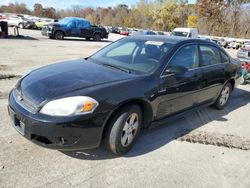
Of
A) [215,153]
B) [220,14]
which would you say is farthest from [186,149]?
[220,14]

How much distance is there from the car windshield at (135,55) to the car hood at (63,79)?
26 centimetres

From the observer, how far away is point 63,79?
3709 mm

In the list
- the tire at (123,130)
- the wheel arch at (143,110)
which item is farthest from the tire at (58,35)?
the tire at (123,130)

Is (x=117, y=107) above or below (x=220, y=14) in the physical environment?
below

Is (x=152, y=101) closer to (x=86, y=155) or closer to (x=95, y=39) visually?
(x=86, y=155)

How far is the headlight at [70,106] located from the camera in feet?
10.5

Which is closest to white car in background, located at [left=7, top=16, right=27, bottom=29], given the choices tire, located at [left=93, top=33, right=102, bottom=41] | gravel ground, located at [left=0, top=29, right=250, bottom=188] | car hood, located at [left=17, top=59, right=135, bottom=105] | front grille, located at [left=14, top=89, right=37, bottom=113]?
tire, located at [left=93, top=33, right=102, bottom=41]

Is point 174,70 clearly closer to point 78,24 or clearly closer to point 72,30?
point 72,30

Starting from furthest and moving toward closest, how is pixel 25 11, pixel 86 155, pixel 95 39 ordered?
pixel 25 11 < pixel 95 39 < pixel 86 155

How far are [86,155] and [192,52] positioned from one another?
8.37 feet

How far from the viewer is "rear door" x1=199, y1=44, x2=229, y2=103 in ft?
17.0

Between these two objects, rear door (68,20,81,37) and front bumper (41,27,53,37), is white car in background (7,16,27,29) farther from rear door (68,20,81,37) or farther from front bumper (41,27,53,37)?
rear door (68,20,81,37)

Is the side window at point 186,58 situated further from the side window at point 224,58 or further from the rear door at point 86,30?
the rear door at point 86,30

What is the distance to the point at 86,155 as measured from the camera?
3.75 metres
